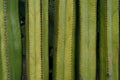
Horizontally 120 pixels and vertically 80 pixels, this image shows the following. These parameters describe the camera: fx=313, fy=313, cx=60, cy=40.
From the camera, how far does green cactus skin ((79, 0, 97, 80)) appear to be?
4.02ft

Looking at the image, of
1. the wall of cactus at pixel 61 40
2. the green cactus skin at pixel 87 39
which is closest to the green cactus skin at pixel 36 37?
the wall of cactus at pixel 61 40

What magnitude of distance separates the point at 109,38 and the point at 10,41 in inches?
15.3

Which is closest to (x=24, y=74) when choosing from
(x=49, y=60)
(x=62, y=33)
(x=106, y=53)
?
(x=49, y=60)

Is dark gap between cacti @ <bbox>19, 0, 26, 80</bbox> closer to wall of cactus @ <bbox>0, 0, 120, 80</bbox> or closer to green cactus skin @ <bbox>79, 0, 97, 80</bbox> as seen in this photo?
wall of cactus @ <bbox>0, 0, 120, 80</bbox>

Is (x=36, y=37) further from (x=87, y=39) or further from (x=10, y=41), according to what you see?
(x=87, y=39)

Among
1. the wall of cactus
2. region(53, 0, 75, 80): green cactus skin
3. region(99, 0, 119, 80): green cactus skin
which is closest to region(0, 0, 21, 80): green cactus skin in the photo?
the wall of cactus

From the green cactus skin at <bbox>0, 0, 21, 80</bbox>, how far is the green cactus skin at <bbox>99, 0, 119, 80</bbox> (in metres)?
0.33

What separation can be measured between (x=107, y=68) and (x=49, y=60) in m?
0.24

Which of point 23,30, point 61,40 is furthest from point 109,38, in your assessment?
point 23,30

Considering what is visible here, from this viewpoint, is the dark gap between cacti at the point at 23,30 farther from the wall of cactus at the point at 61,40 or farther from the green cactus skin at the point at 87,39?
the green cactus skin at the point at 87,39

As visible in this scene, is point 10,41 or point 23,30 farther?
point 23,30

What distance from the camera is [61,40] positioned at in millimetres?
1204

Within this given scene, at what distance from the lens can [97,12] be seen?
1289 millimetres

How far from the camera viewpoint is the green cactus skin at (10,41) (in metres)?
1.16
